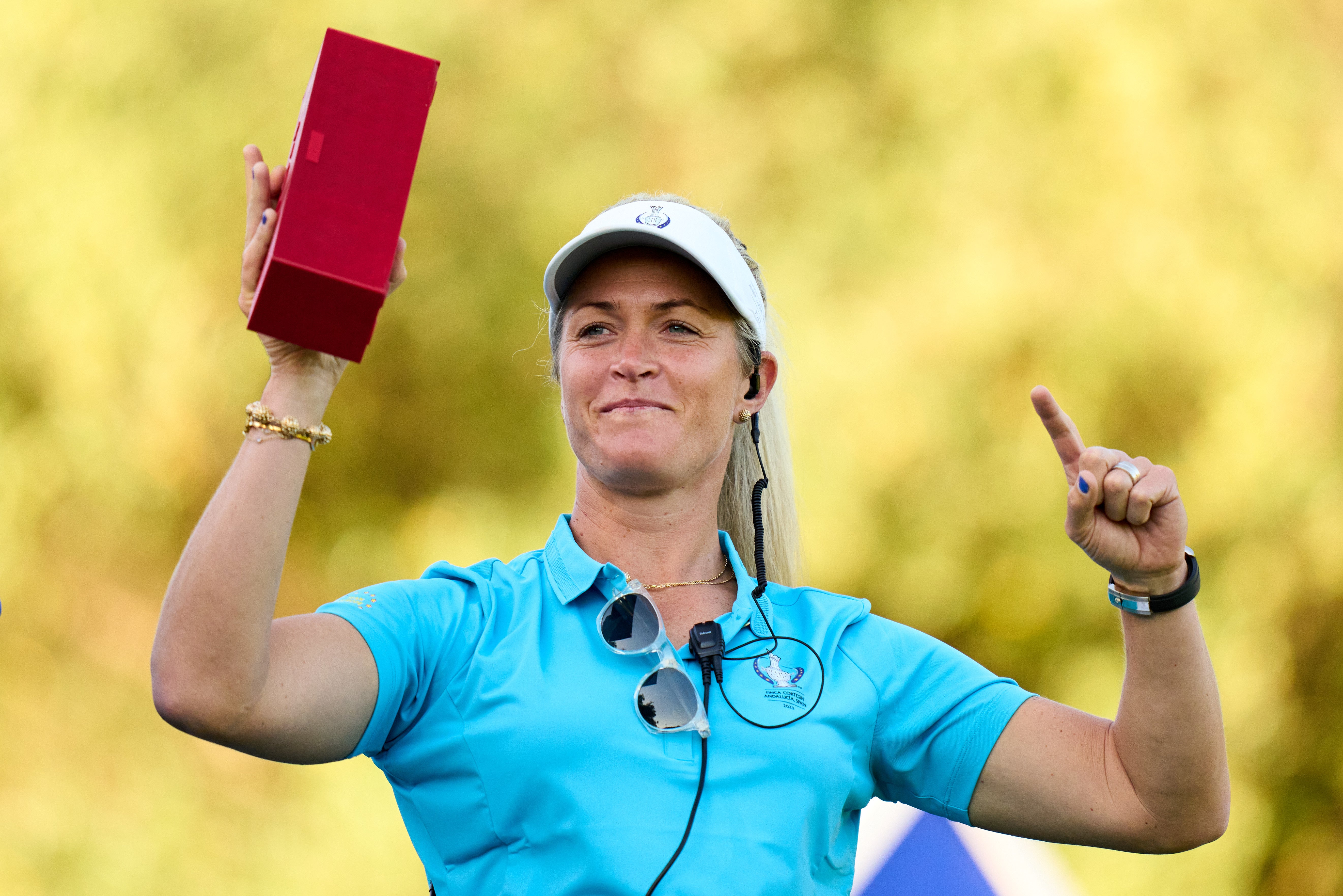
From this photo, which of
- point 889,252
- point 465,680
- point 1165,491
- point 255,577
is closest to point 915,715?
point 1165,491

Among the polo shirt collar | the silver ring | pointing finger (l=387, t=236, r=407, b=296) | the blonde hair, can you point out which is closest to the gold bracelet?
pointing finger (l=387, t=236, r=407, b=296)

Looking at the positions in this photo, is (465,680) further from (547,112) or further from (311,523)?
(547,112)

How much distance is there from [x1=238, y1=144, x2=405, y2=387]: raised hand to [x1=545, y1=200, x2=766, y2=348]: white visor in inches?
17.3

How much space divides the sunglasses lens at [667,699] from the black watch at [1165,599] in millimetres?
505

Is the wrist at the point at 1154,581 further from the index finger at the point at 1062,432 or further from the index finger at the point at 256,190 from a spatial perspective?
the index finger at the point at 256,190

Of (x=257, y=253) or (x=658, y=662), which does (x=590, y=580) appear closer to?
(x=658, y=662)

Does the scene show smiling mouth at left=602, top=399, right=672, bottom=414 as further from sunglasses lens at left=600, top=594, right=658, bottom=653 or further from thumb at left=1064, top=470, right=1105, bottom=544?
thumb at left=1064, top=470, right=1105, bottom=544

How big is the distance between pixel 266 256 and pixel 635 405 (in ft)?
1.78

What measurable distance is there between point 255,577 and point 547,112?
151 centimetres

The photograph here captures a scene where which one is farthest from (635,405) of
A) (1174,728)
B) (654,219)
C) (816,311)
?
(816,311)

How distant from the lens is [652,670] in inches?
55.9

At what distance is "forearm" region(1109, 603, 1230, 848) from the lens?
1395 mm

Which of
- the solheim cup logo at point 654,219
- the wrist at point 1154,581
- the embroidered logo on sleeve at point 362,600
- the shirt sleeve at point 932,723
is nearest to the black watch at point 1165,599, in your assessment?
the wrist at point 1154,581

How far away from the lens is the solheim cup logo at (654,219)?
63.1 inches
